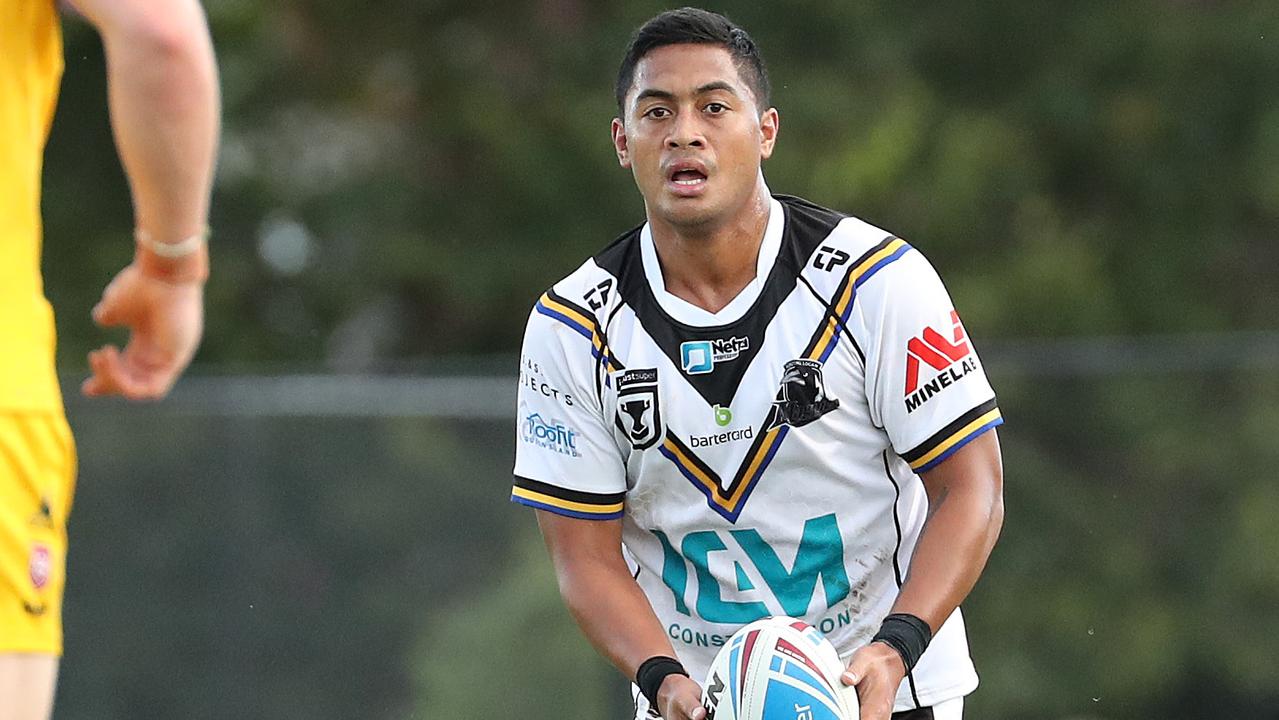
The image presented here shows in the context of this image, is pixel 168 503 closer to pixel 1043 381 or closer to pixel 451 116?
pixel 1043 381

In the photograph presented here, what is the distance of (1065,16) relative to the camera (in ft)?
52.3

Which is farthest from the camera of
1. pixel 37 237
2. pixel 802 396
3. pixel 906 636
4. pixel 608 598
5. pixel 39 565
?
pixel 608 598

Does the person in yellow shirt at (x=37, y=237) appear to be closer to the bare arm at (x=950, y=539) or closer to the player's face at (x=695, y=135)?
the player's face at (x=695, y=135)

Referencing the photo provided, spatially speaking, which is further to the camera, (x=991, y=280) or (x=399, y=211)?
(x=399, y=211)

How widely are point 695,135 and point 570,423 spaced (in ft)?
2.45

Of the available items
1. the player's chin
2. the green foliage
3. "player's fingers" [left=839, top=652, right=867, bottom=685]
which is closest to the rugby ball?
"player's fingers" [left=839, top=652, right=867, bottom=685]

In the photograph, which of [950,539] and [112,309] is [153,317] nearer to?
[112,309]

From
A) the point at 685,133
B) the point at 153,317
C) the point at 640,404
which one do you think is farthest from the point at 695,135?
the point at 153,317

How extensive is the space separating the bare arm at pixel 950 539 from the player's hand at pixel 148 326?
1.63 metres

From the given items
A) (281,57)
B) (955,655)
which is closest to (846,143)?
(281,57)

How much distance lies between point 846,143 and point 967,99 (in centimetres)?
169

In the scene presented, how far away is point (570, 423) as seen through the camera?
4590mm

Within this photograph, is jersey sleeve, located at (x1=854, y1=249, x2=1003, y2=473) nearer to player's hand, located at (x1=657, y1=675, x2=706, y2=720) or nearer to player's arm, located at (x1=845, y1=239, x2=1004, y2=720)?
player's arm, located at (x1=845, y1=239, x2=1004, y2=720)

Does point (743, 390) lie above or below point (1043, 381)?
above
